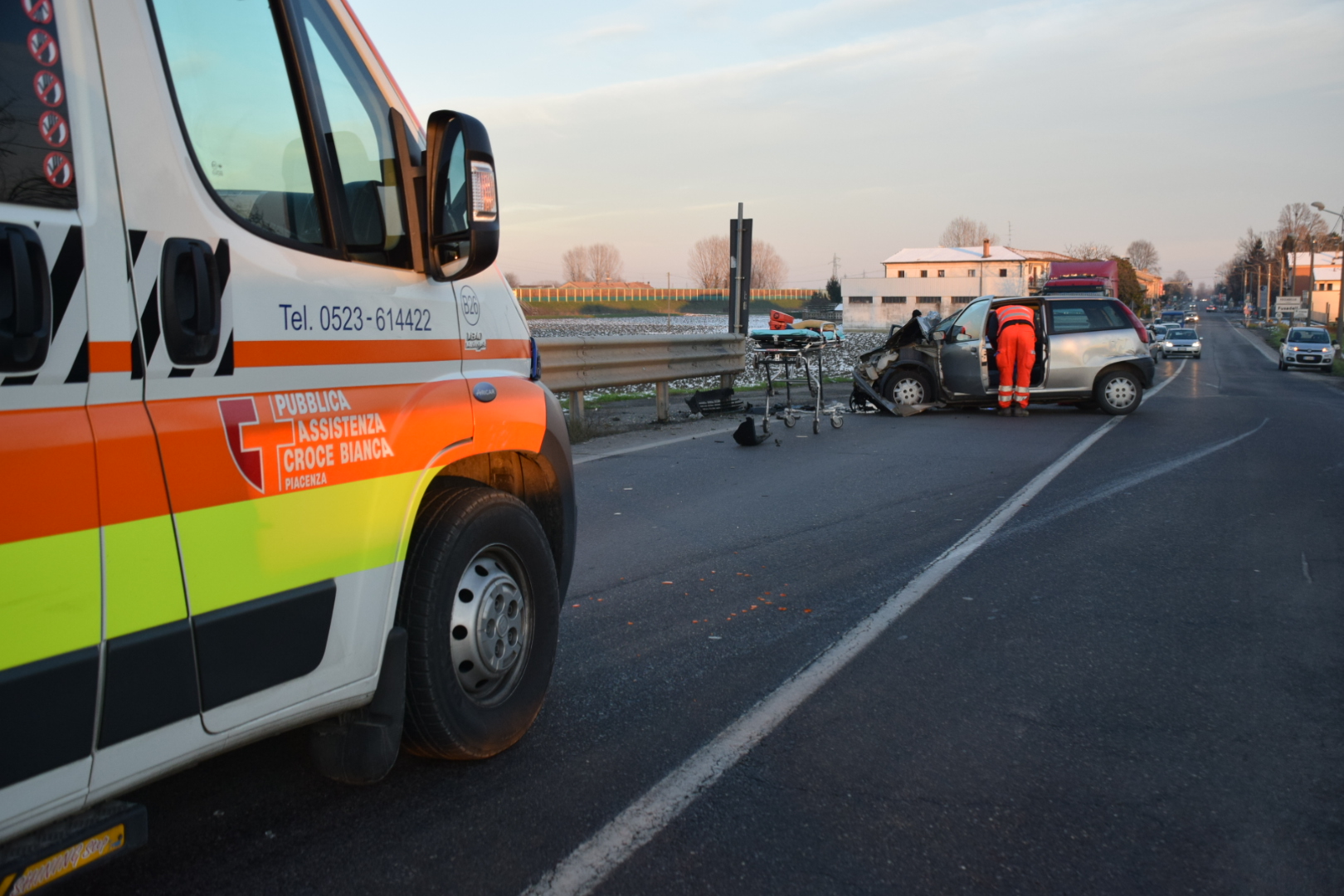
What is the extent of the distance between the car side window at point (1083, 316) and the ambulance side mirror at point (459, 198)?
47.5 feet

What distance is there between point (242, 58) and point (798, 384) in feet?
58.3

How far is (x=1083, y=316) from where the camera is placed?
16062mm

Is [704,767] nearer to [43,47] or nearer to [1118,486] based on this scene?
[43,47]

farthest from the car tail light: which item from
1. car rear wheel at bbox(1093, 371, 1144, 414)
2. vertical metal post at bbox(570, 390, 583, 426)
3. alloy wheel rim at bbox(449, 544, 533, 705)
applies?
alloy wheel rim at bbox(449, 544, 533, 705)

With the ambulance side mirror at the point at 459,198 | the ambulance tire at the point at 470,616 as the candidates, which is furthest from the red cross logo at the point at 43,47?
the ambulance tire at the point at 470,616

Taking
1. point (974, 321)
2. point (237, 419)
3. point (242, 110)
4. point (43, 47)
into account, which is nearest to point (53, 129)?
point (43, 47)

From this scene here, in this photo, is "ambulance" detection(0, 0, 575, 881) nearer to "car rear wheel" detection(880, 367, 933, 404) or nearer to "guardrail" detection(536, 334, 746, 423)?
"guardrail" detection(536, 334, 746, 423)

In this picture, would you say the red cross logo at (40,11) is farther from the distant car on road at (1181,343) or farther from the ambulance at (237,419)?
the distant car on road at (1181,343)

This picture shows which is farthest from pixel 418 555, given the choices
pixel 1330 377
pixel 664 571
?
pixel 1330 377

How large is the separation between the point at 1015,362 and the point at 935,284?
83.9m

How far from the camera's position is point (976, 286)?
336 ft

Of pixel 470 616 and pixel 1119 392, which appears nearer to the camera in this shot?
pixel 470 616

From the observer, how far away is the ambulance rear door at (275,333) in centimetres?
227

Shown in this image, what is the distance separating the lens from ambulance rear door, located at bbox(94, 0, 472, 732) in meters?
2.27
